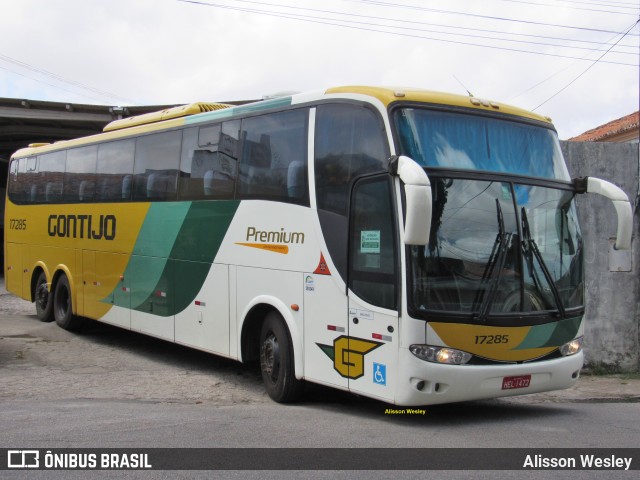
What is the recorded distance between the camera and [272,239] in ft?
26.8

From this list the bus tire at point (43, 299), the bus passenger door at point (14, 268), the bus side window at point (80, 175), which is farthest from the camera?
the bus passenger door at point (14, 268)

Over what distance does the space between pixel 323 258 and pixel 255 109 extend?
239cm

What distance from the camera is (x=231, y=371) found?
33.5 feet

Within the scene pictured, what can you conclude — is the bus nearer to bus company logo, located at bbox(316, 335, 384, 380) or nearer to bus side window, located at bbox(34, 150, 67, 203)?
bus company logo, located at bbox(316, 335, 384, 380)

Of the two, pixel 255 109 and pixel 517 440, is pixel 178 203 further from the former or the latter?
pixel 517 440

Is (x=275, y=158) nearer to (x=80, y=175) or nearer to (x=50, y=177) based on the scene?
(x=80, y=175)

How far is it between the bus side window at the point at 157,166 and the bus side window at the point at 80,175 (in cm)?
168

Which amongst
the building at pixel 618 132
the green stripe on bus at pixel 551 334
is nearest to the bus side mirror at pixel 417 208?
the green stripe on bus at pixel 551 334

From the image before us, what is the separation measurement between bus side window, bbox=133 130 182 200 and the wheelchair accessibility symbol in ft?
15.2

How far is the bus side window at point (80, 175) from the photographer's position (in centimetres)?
1252

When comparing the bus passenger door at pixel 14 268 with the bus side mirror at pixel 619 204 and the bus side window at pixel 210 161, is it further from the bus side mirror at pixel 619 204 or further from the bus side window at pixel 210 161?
the bus side mirror at pixel 619 204

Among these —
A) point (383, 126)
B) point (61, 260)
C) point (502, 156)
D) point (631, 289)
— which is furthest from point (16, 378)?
point (631, 289)

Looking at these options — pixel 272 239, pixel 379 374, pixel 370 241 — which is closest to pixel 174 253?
pixel 272 239

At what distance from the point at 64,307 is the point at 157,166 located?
4.75 meters
